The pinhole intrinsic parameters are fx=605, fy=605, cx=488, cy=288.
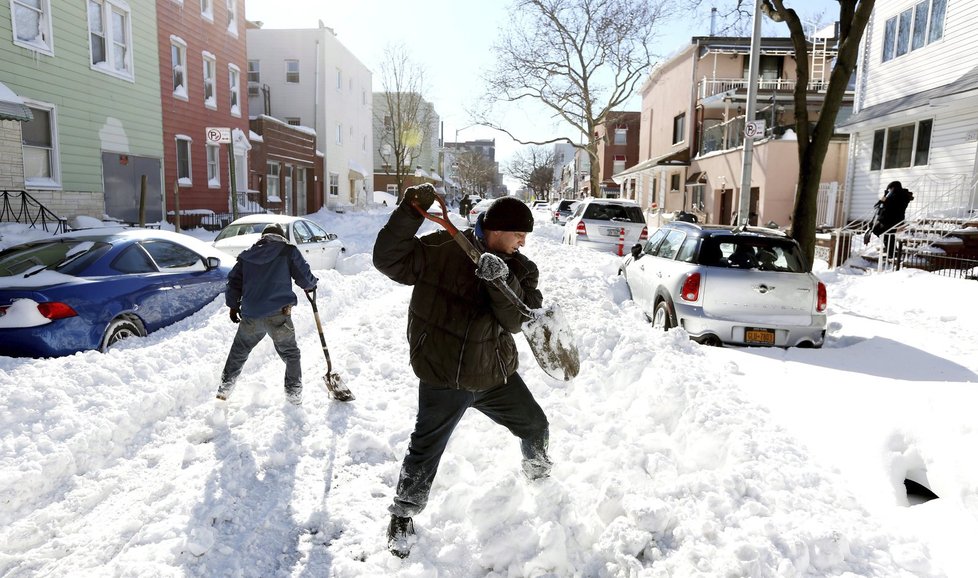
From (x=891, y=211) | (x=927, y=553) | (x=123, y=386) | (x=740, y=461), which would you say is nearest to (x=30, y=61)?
(x=123, y=386)

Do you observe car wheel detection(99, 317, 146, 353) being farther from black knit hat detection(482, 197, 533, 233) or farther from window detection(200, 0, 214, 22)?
window detection(200, 0, 214, 22)

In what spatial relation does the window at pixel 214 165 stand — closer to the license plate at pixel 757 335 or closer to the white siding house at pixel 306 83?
the white siding house at pixel 306 83

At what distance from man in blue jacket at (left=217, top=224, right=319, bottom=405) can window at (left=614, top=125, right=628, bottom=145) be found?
62.3 metres

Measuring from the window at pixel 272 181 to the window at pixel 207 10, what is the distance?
25.1ft

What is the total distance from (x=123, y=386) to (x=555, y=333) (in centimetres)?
398

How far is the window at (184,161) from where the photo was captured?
2078cm

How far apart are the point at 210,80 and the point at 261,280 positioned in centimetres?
2097

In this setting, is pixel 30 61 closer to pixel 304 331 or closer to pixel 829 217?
pixel 304 331

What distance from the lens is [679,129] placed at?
35.9 meters

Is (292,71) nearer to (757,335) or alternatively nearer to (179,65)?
(179,65)

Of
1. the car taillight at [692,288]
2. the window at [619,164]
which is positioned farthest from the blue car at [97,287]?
the window at [619,164]

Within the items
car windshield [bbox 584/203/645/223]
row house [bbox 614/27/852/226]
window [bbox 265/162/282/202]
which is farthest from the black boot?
window [bbox 265/162/282/202]

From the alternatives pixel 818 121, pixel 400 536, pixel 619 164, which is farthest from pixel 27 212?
pixel 619 164

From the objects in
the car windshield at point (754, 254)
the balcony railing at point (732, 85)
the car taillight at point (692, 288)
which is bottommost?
the car taillight at point (692, 288)
